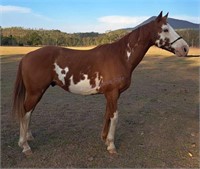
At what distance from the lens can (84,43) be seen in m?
33.8

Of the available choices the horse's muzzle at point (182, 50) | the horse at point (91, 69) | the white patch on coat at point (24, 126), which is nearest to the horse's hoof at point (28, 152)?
the horse at point (91, 69)

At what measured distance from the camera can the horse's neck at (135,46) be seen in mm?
4656

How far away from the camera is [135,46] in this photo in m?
4.68

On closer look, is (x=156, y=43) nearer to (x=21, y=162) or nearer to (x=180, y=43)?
(x=180, y=43)

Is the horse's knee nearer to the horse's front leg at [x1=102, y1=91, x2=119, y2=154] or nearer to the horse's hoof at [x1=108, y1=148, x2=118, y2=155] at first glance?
the horse's front leg at [x1=102, y1=91, x2=119, y2=154]

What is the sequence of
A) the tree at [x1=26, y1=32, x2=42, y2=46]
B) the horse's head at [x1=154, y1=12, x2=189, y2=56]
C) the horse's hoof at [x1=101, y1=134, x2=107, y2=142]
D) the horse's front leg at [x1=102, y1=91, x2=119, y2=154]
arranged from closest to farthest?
the horse's front leg at [x1=102, y1=91, x2=119, y2=154]
the horse's head at [x1=154, y1=12, x2=189, y2=56]
the horse's hoof at [x1=101, y1=134, x2=107, y2=142]
the tree at [x1=26, y1=32, x2=42, y2=46]

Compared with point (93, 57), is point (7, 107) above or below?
below

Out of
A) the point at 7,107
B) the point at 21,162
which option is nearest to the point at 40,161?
the point at 21,162

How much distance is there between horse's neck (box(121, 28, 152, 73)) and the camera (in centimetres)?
466

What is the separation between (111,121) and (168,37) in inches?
63.5

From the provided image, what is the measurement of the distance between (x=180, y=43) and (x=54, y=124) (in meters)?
2.94

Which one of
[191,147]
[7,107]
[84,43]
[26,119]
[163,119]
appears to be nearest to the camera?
[26,119]

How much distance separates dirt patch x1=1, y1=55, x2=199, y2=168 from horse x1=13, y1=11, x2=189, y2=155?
310 mm

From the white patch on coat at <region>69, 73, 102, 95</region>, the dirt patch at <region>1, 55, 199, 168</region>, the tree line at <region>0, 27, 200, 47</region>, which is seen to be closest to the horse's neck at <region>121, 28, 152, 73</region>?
the white patch on coat at <region>69, 73, 102, 95</region>
